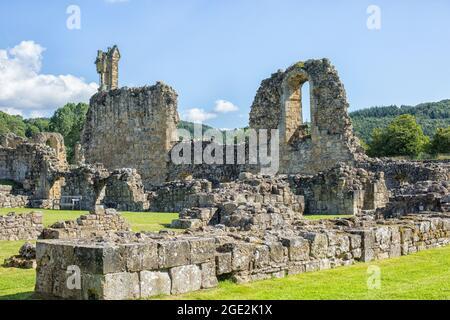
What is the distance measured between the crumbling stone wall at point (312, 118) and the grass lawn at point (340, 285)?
20.2m

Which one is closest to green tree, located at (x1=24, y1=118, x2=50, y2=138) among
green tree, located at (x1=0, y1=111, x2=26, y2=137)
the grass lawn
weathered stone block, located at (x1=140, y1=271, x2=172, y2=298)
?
green tree, located at (x1=0, y1=111, x2=26, y2=137)

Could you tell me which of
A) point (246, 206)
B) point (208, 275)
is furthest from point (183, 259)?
point (246, 206)

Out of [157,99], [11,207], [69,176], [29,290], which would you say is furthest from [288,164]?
[29,290]

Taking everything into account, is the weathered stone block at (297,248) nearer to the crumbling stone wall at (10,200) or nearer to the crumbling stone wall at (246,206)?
the crumbling stone wall at (246,206)

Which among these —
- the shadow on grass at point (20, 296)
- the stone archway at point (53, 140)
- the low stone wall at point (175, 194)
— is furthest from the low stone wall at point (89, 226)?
the stone archway at point (53, 140)

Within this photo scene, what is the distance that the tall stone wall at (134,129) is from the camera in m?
34.8

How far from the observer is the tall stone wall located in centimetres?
3478

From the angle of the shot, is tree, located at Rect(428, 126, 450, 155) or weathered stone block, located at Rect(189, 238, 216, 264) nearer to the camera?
weathered stone block, located at Rect(189, 238, 216, 264)

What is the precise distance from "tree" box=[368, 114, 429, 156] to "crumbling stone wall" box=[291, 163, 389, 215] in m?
43.1

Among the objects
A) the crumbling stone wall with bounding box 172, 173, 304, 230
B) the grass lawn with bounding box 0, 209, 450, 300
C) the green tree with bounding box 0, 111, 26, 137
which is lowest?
the grass lawn with bounding box 0, 209, 450, 300

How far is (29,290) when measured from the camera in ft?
26.7

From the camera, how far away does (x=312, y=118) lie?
31.3m

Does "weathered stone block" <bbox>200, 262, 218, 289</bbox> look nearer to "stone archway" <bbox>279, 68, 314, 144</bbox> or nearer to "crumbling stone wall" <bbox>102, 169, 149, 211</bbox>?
"crumbling stone wall" <bbox>102, 169, 149, 211</bbox>
